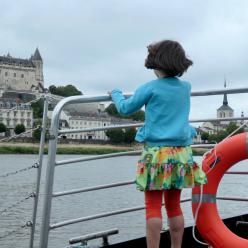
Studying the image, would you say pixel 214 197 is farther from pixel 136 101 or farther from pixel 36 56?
pixel 36 56

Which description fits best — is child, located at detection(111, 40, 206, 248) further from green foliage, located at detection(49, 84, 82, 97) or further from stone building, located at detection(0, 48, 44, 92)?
stone building, located at detection(0, 48, 44, 92)

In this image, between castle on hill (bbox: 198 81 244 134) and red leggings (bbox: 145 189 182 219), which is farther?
castle on hill (bbox: 198 81 244 134)

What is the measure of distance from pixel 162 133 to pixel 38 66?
15420cm

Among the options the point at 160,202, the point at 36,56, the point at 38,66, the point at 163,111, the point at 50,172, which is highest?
the point at 36,56

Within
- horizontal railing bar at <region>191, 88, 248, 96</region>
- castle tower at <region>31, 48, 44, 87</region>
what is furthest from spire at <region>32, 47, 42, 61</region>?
horizontal railing bar at <region>191, 88, 248, 96</region>

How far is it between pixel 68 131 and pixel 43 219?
0.57 m

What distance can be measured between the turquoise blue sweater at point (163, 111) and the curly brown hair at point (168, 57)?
0.25ft

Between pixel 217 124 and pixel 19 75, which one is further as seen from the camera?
pixel 19 75

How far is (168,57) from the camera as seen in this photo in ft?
10.4

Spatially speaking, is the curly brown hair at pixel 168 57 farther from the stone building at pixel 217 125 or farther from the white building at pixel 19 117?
the white building at pixel 19 117

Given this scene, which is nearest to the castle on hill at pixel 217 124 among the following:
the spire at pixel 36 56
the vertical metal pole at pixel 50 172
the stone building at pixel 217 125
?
the stone building at pixel 217 125

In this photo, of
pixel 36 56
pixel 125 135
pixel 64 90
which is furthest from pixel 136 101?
pixel 36 56

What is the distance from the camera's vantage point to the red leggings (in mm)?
3170

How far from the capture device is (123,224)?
11305 millimetres
